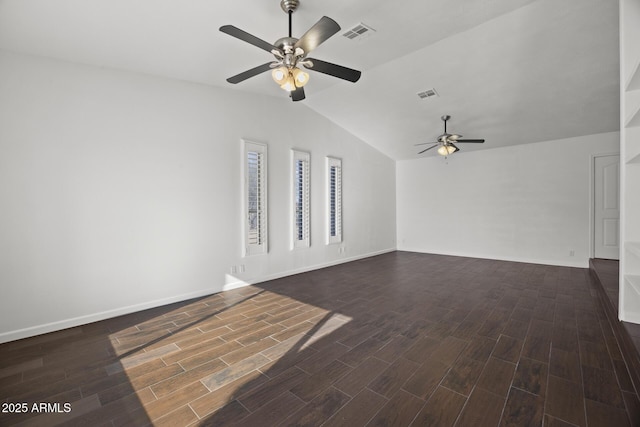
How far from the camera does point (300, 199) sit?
5.66 metres

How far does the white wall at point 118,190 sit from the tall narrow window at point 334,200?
51.7 inches

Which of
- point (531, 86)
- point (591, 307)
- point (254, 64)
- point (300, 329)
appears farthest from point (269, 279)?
point (531, 86)

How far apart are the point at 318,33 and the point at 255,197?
3066 mm

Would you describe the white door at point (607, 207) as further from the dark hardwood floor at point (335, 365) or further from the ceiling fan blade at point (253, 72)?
the ceiling fan blade at point (253, 72)

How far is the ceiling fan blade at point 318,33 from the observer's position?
213 cm

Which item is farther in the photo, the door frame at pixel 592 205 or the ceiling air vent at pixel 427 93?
the door frame at pixel 592 205

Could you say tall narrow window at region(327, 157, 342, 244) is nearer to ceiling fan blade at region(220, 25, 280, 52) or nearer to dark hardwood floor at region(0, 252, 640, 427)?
dark hardwood floor at region(0, 252, 640, 427)

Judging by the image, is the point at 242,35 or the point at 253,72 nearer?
the point at 242,35

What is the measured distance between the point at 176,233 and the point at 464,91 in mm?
5077

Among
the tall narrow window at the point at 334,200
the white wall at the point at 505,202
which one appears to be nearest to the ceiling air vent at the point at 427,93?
the tall narrow window at the point at 334,200

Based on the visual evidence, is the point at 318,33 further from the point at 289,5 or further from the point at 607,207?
the point at 607,207

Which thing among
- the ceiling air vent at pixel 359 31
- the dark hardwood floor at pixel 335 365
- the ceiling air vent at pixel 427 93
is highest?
the ceiling air vent at pixel 359 31

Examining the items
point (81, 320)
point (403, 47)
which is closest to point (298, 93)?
point (403, 47)

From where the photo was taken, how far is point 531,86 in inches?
172
